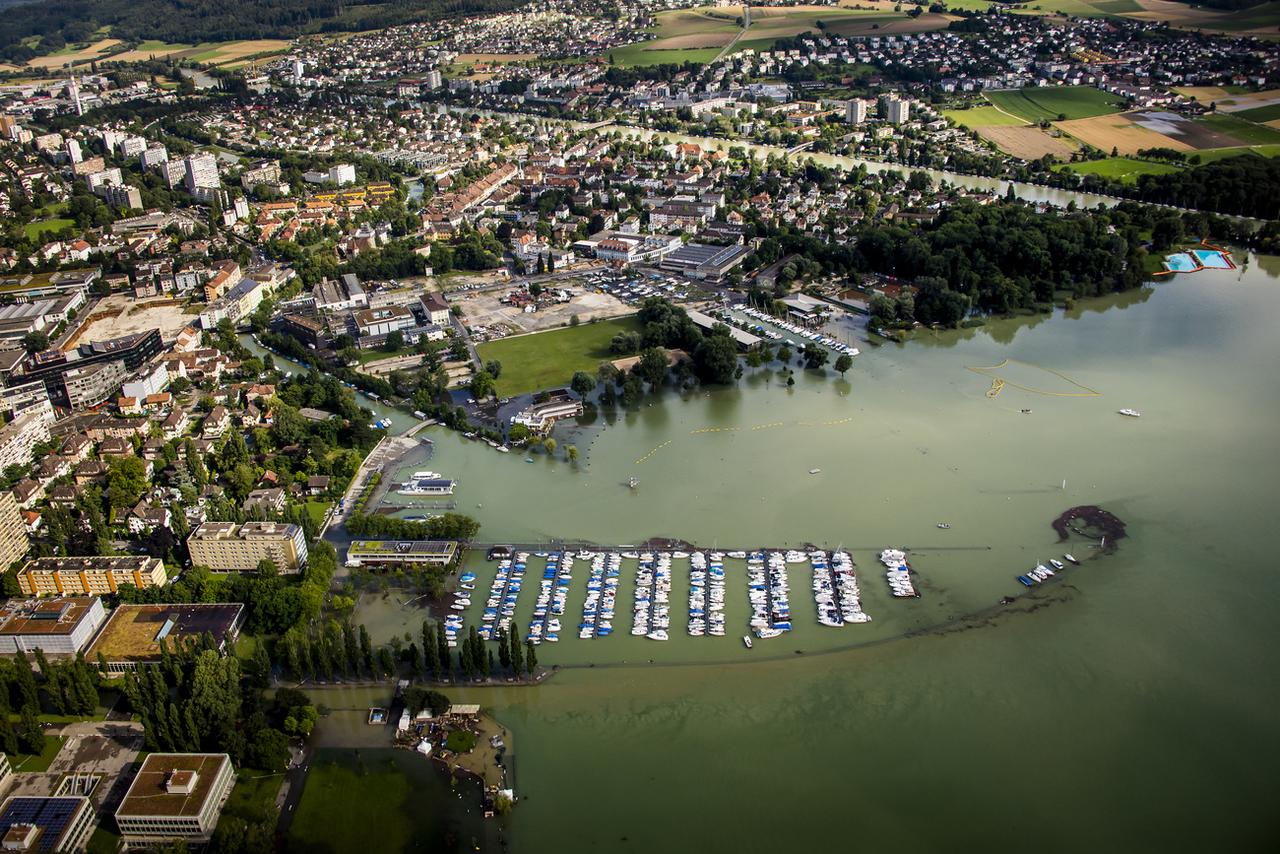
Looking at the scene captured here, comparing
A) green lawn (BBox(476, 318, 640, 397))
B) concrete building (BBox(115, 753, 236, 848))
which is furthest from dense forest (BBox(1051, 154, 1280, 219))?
concrete building (BBox(115, 753, 236, 848))

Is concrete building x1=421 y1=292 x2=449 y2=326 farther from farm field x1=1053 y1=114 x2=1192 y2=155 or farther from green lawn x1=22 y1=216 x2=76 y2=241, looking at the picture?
farm field x1=1053 y1=114 x2=1192 y2=155

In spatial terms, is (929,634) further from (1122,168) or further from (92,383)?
→ (1122,168)

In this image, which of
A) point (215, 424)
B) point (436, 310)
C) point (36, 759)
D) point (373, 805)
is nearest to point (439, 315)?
point (436, 310)

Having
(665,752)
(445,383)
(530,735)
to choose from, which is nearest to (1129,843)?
(665,752)

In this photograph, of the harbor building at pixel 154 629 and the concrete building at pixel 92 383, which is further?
the concrete building at pixel 92 383

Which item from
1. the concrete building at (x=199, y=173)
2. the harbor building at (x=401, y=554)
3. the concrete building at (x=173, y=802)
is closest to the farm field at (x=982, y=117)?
the concrete building at (x=199, y=173)

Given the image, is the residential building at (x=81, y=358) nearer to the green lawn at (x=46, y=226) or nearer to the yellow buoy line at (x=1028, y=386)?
the green lawn at (x=46, y=226)

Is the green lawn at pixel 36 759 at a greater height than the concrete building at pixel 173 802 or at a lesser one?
lesser
